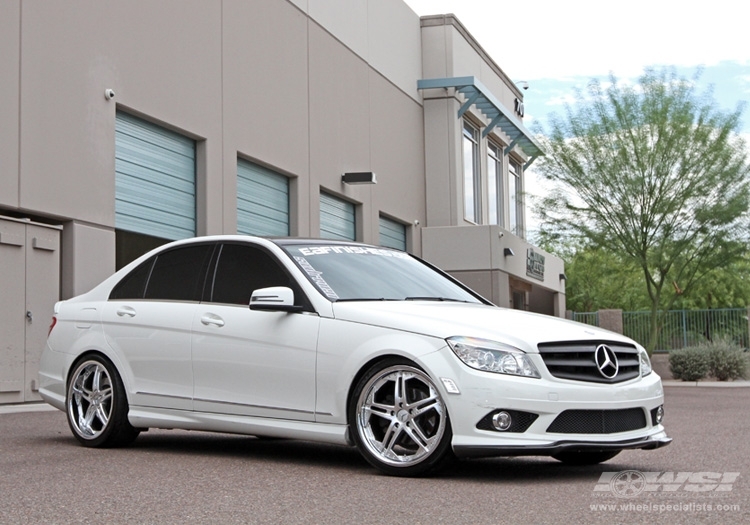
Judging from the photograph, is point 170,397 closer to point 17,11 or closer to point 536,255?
point 17,11

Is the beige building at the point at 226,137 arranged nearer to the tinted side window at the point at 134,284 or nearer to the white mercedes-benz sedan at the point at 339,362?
the tinted side window at the point at 134,284

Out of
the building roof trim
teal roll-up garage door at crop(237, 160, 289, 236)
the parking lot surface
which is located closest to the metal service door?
teal roll-up garage door at crop(237, 160, 289, 236)

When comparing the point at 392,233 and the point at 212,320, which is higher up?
the point at 392,233

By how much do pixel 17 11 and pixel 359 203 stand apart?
14.6 m

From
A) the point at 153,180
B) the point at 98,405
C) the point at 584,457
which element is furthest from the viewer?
the point at 153,180

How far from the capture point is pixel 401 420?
23.6ft

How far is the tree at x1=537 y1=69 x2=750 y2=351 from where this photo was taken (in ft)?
111

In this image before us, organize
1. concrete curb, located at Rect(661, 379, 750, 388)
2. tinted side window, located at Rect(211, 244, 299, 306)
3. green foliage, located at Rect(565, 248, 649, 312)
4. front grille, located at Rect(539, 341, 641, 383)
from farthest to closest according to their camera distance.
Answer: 1. green foliage, located at Rect(565, 248, 649, 312)
2. concrete curb, located at Rect(661, 379, 750, 388)
3. tinted side window, located at Rect(211, 244, 299, 306)
4. front grille, located at Rect(539, 341, 641, 383)

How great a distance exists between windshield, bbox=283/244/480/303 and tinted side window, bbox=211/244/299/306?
0.18m

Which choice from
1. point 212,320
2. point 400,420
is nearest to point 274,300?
point 212,320

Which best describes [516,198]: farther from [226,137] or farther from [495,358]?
[495,358]

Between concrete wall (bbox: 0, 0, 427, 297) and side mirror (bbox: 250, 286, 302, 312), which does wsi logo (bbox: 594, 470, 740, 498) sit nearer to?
side mirror (bbox: 250, 286, 302, 312)

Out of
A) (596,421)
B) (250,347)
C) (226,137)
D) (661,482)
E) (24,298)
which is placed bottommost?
(661,482)

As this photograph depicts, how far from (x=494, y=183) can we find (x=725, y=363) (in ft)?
44.1
